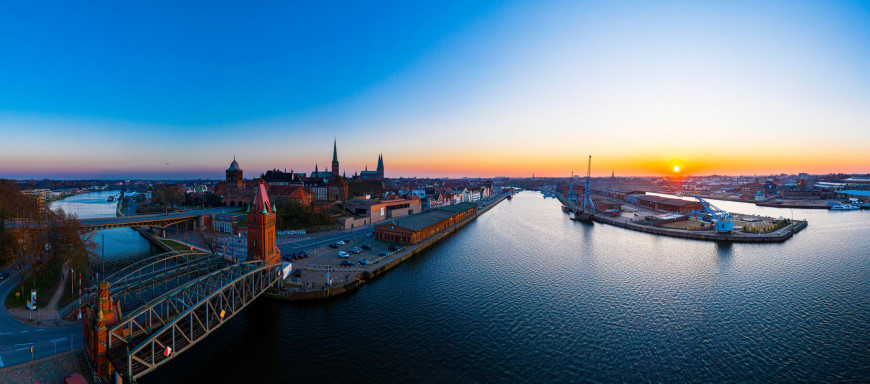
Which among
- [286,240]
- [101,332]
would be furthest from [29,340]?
[286,240]

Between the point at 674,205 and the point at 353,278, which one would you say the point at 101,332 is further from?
the point at 674,205

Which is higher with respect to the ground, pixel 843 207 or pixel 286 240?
pixel 843 207

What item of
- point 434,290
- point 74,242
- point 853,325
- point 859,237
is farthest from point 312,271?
point 859,237

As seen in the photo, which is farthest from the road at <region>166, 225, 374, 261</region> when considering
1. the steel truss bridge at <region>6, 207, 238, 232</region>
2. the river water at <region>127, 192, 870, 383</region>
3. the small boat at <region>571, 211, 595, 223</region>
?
the small boat at <region>571, 211, 595, 223</region>

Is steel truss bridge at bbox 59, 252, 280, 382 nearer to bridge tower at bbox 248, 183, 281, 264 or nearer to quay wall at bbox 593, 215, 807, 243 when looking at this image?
bridge tower at bbox 248, 183, 281, 264

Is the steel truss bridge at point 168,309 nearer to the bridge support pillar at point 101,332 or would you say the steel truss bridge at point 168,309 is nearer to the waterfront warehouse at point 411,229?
the bridge support pillar at point 101,332

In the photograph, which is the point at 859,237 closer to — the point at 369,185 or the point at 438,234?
the point at 438,234

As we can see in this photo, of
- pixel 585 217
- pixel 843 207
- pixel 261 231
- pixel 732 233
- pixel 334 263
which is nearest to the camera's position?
pixel 261 231
